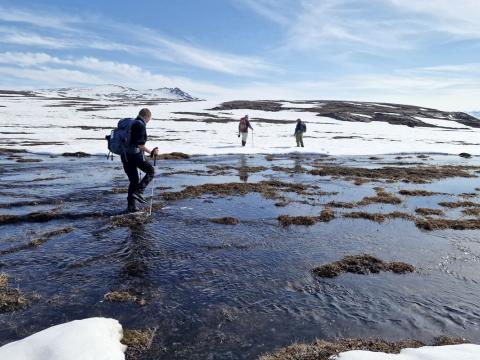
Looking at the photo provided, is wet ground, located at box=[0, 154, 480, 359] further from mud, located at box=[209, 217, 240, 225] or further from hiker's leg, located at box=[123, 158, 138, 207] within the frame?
hiker's leg, located at box=[123, 158, 138, 207]

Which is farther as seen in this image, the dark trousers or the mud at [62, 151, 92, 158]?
the mud at [62, 151, 92, 158]

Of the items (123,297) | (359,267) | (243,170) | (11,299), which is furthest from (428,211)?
(11,299)

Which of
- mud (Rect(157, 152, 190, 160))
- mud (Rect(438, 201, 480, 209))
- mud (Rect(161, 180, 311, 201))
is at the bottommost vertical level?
mud (Rect(157, 152, 190, 160))

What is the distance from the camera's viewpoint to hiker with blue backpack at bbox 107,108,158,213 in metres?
12.3

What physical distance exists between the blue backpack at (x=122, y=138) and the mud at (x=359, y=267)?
675 centimetres

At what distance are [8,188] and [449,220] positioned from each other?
49.8 ft

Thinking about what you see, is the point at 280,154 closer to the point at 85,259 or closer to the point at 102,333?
the point at 85,259

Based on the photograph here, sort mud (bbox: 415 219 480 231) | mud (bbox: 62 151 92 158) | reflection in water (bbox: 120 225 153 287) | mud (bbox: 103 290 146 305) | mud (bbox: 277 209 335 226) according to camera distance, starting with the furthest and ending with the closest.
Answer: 1. mud (bbox: 62 151 92 158)
2. mud (bbox: 277 209 335 226)
3. mud (bbox: 415 219 480 231)
4. reflection in water (bbox: 120 225 153 287)
5. mud (bbox: 103 290 146 305)

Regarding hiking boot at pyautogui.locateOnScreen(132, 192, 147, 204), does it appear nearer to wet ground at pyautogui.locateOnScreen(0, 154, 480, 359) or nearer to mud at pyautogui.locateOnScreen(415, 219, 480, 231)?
wet ground at pyautogui.locateOnScreen(0, 154, 480, 359)

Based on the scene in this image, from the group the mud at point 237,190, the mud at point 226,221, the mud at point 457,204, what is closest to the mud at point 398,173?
the mud at point 237,190

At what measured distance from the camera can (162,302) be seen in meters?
6.88

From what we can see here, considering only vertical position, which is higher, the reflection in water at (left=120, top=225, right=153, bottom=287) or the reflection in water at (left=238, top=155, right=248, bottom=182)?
the reflection in water at (left=120, top=225, right=153, bottom=287)

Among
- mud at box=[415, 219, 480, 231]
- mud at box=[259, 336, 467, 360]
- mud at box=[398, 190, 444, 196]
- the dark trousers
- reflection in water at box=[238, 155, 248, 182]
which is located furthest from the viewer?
reflection in water at box=[238, 155, 248, 182]

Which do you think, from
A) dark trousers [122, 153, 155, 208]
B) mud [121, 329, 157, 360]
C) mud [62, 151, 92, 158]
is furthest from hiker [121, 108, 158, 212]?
mud [62, 151, 92, 158]
